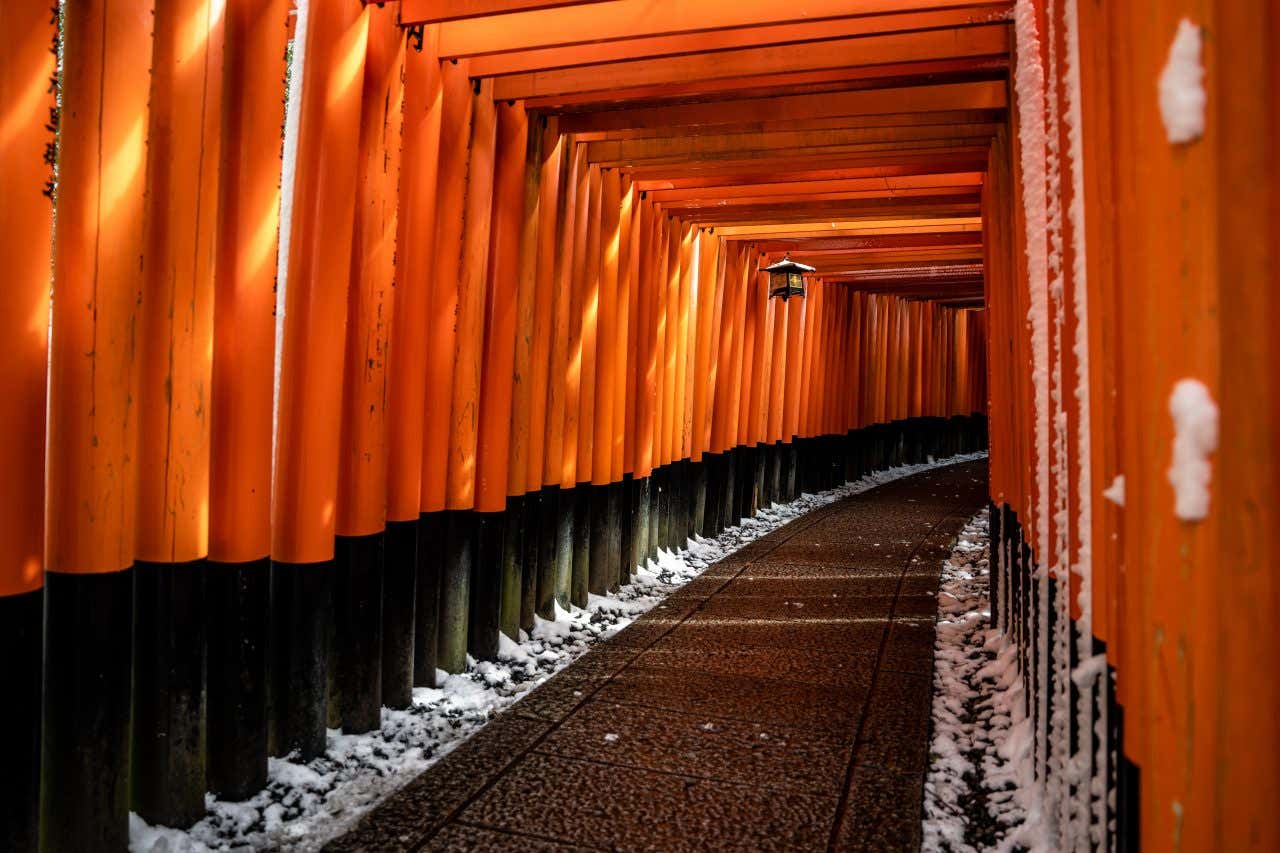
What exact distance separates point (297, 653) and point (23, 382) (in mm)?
1702

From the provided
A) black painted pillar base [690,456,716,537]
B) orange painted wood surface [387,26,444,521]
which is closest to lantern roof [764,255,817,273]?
black painted pillar base [690,456,716,537]

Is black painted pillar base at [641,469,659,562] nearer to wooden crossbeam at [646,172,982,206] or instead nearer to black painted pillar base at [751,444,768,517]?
wooden crossbeam at [646,172,982,206]

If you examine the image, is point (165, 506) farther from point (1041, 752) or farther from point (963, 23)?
point (963, 23)

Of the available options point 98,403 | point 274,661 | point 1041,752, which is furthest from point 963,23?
point 274,661

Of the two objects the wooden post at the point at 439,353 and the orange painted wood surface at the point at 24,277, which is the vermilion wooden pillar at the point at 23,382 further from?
the wooden post at the point at 439,353

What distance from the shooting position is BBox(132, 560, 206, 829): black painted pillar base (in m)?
3.13

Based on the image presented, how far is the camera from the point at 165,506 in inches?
123

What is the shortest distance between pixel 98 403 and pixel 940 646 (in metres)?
5.00

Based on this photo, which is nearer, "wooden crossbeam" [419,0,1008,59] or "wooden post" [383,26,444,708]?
Result: "wooden crossbeam" [419,0,1008,59]

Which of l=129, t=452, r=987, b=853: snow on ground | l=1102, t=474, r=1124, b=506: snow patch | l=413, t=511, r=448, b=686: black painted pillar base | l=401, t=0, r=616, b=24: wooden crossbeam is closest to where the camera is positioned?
l=1102, t=474, r=1124, b=506: snow patch

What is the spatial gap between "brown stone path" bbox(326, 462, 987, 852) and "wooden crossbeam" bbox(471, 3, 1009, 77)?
3.47 m

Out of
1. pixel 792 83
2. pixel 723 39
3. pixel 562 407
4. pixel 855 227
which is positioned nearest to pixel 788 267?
pixel 855 227

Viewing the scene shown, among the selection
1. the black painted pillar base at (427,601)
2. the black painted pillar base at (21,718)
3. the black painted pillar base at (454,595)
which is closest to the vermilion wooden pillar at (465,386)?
the black painted pillar base at (454,595)

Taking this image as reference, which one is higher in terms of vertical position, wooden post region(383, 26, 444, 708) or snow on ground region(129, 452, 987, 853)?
wooden post region(383, 26, 444, 708)
